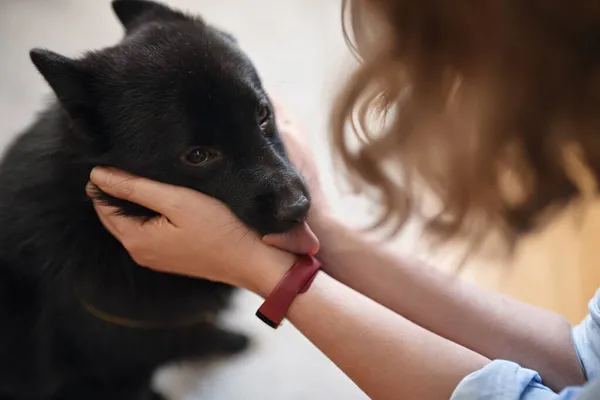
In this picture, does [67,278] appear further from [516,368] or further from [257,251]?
[516,368]

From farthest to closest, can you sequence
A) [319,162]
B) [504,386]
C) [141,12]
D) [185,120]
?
[319,162], [141,12], [185,120], [504,386]

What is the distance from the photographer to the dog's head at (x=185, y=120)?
88 centimetres

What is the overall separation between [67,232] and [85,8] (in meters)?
1.22

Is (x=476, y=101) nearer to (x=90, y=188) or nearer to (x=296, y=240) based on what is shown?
(x=296, y=240)

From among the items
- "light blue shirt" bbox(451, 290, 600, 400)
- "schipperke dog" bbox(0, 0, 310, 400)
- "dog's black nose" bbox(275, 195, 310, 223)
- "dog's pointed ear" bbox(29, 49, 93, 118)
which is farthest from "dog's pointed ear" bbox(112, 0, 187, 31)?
"light blue shirt" bbox(451, 290, 600, 400)

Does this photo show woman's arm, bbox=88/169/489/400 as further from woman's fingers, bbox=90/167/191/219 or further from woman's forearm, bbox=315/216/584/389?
woman's forearm, bbox=315/216/584/389

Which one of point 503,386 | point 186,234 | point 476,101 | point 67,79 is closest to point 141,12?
point 67,79

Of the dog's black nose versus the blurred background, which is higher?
the dog's black nose

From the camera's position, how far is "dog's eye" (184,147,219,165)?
907 millimetres

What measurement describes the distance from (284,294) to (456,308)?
0.99 ft

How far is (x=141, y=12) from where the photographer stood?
1.04 meters

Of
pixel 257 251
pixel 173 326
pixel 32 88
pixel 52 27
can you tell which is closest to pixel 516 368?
pixel 257 251

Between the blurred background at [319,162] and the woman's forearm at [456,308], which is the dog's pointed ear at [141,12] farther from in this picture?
the woman's forearm at [456,308]

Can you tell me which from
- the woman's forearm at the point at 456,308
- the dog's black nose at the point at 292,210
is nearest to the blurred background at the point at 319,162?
the woman's forearm at the point at 456,308
